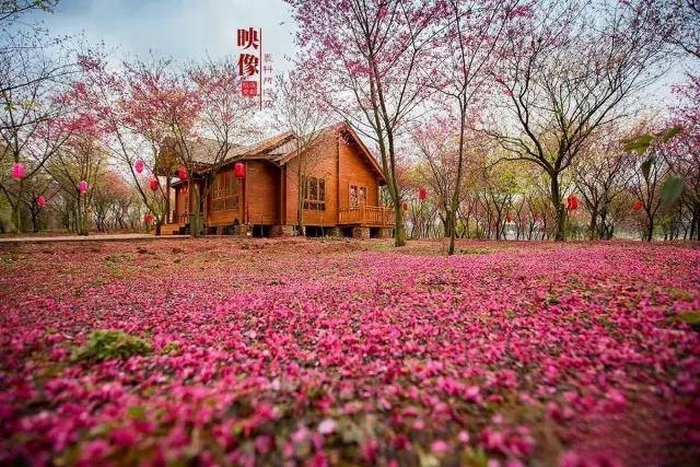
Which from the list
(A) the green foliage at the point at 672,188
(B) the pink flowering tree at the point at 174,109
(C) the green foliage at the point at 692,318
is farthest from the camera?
(B) the pink flowering tree at the point at 174,109

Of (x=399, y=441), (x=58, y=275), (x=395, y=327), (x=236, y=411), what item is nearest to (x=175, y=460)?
(x=236, y=411)

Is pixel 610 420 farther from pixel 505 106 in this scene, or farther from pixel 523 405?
pixel 505 106

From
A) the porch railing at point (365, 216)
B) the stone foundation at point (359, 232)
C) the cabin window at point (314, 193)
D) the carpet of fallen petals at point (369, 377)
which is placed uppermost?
the cabin window at point (314, 193)

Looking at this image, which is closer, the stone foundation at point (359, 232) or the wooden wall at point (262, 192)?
the wooden wall at point (262, 192)

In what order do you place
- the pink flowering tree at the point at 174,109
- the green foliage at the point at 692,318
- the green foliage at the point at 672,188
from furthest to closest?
the pink flowering tree at the point at 174,109
the green foliage at the point at 692,318
the green foliage at the point at 672,188

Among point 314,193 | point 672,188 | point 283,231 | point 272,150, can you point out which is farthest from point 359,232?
point 672,188

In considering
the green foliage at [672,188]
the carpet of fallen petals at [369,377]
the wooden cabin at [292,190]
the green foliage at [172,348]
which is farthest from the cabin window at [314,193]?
the green foliage at [672,188]

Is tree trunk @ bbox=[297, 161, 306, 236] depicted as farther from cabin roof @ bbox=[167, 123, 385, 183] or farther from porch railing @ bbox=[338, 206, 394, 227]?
porch railing @ bbox=[338, 206, 394, 227]

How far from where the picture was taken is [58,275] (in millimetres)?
6891

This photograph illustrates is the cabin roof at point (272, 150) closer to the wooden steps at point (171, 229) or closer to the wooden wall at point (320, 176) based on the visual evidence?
the wooden wall at point (320, 176)

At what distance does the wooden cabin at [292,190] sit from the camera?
19844 mm

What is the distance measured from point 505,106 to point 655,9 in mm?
6410

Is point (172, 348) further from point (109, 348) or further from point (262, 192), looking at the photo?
point (262, 192)

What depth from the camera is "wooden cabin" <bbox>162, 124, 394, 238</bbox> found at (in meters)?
19.8
